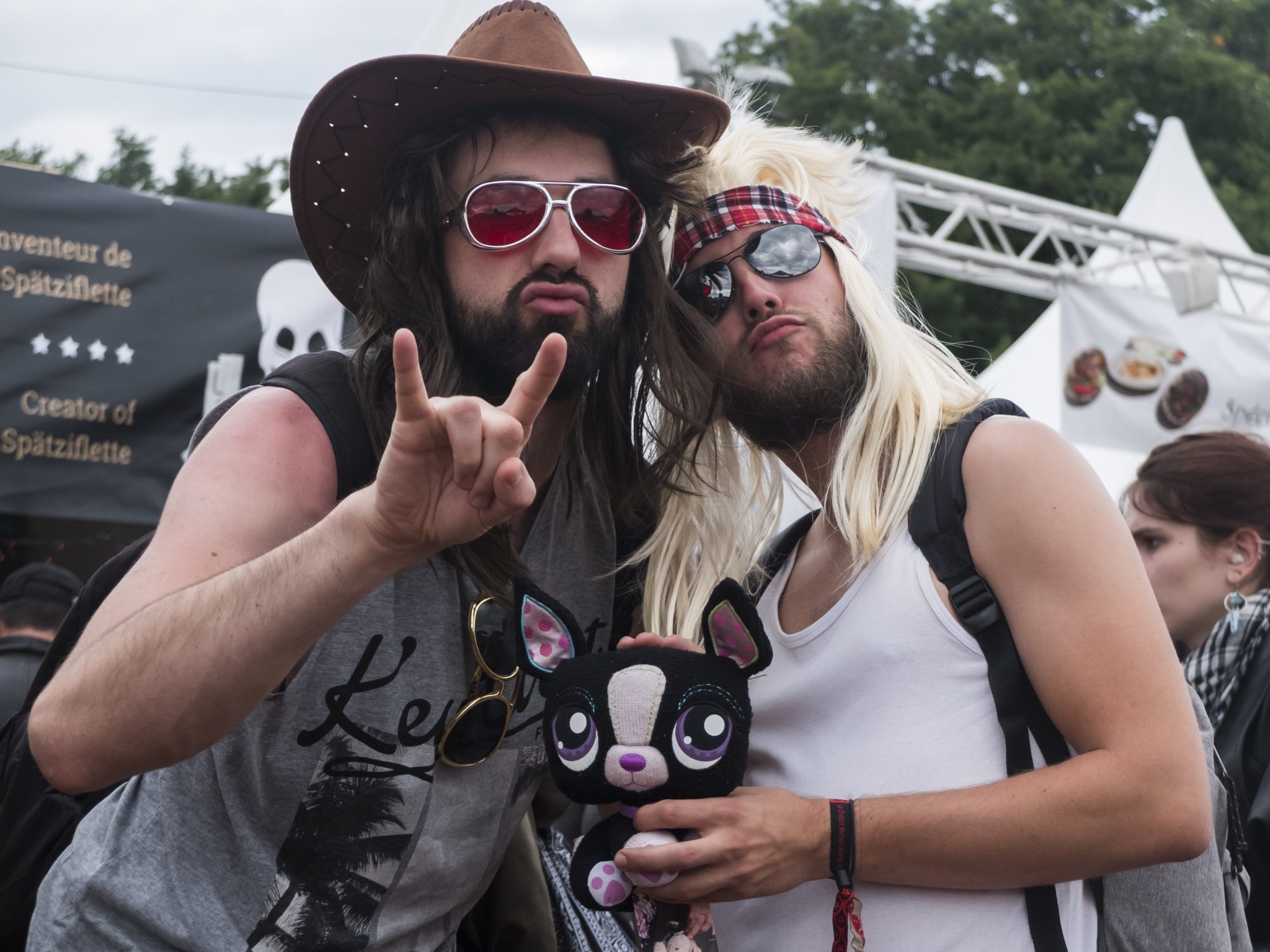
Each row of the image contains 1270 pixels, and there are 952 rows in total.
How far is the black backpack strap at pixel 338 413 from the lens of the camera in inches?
74.1

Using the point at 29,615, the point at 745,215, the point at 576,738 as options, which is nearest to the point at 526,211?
the point at 745,215

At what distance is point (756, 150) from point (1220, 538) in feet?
6.20

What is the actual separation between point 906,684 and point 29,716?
1463 millimetres

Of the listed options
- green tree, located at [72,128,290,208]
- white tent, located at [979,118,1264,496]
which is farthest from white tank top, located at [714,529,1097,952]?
green tree, located at [72,128,290,208]

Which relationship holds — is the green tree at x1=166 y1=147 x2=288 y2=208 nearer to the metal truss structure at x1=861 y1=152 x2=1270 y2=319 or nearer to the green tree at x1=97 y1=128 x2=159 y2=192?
the green tree at x1=97 y1=128 x2=159 y2=192

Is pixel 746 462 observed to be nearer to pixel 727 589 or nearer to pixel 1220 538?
pixel 727 589

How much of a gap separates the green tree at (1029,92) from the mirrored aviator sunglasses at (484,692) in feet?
59.9

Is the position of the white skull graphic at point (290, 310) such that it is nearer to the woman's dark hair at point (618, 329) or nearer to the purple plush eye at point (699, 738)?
the woman's dark hair at point (618, 329)

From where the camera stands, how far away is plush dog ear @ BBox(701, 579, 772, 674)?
174cm

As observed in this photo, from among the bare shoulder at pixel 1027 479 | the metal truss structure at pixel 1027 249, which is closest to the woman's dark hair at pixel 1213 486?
the bare shoulder at pixel 1027 479

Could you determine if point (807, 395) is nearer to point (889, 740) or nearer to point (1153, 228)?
point (889, 740)

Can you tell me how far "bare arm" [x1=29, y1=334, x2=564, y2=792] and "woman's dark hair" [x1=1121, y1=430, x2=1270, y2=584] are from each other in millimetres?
2587

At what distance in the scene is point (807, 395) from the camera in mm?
2182

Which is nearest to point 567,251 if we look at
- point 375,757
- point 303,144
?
point 303,144
